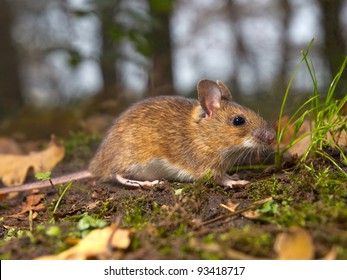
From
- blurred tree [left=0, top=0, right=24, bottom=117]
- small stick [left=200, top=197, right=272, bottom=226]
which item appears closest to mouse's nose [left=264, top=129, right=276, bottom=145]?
small stick [left=200, top=197, right=272, bottom=226]

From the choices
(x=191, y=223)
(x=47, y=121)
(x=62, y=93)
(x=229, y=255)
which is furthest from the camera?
(x=62, y=93)

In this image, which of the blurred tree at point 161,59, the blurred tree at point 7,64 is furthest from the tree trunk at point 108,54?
the blurred tree at point 7,64

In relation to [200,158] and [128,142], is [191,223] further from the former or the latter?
[128,142]

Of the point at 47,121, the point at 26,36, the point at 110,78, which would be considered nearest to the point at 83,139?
the point at 47,121

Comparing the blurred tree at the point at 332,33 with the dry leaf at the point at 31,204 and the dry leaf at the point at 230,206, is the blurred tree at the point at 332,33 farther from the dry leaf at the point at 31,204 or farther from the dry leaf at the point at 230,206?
the dry leaf at the point at 31,204

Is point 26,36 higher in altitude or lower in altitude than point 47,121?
higher

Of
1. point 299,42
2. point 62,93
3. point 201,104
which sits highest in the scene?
point 299,42

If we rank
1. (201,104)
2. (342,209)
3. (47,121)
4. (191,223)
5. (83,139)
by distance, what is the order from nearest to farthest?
(342,209), (191,223), (201,104), (83,139), (47,121)
